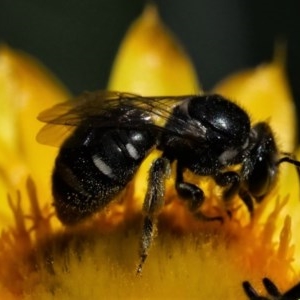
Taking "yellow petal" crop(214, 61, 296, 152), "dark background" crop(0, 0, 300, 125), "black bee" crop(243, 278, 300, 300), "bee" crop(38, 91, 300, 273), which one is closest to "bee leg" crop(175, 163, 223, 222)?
"bee" crop(38, 91, 300, 273)

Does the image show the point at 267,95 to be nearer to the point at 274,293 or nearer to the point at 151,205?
the point at 151,205

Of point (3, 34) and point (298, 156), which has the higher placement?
point (3, 34)

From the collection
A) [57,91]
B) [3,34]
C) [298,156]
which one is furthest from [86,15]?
[298,156]

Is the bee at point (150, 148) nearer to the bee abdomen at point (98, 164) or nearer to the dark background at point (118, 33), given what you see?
the bee abdomen at point (98, 164)

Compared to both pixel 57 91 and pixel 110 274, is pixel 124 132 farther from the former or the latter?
pixel 57 91

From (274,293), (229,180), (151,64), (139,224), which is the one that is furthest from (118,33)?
(274,293)
